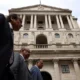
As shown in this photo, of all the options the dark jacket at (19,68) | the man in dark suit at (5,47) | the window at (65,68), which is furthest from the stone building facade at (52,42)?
the man in dark suit at (5,47)

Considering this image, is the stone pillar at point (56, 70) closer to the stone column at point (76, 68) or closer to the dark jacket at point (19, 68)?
the stone column at point (76, 68)

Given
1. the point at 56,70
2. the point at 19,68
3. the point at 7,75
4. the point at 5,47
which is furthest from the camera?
the point at 56,70

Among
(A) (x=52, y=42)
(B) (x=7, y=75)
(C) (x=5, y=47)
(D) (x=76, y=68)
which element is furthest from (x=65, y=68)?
(C) (x=5, y=47)

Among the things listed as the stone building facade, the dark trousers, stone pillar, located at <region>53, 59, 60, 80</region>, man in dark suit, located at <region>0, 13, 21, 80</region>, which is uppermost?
the stone building facade

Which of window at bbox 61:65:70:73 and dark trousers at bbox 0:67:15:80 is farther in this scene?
window at bbox 61:65:70:73

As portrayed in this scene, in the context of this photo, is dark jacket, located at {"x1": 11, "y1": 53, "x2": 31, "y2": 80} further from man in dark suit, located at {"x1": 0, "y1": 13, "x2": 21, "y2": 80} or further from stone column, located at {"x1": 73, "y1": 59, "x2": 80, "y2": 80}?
stone column, located at {"x1": 73, "y1": 59, "x2": 80, "y2": 80}

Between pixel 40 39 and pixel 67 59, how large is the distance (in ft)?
25.5

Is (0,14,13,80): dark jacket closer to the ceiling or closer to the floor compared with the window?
closer to the floor

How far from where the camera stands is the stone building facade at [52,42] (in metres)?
19.3

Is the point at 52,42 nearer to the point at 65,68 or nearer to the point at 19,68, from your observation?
the point at 65,68

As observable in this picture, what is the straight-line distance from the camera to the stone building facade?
19.3 m

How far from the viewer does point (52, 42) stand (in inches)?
925

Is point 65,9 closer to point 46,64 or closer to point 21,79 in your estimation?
point 46,64

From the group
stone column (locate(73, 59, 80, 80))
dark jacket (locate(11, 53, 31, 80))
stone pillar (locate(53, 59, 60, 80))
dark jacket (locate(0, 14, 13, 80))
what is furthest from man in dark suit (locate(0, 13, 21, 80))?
stone column (locate(73, 59, 80, 80))
